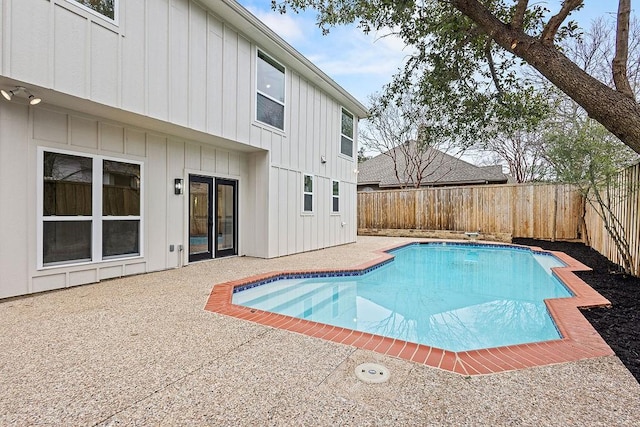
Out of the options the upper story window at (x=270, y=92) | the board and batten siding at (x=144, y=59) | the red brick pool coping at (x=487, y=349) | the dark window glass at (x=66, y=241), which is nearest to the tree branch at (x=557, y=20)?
the red brick pool coping at (x=487, y=349)

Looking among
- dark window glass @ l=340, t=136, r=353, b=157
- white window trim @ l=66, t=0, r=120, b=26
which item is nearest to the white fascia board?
dark window glass @ l=340, t=136, r=353, b=157

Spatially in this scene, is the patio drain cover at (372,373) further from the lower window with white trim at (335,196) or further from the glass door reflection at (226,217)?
the lower window with white trim at (335,196)

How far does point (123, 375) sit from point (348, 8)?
20.8ft

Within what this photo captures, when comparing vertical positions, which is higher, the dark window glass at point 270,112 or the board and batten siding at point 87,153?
the dark window glass at point 270,112

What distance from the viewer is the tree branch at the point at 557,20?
3.37 m

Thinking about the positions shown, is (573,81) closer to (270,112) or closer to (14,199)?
(270,112)

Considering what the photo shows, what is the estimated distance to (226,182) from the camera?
7980 millimetres

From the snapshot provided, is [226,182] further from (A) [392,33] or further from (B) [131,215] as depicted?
(A) [392,33]

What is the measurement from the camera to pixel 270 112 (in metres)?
8.12

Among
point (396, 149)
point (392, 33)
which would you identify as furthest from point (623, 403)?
point (396, 149)

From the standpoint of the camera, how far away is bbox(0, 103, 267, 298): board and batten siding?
4461 mm

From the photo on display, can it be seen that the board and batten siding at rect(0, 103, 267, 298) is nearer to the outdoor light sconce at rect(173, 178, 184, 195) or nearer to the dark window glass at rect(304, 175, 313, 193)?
the outdoor light sconce at rect(173, 178, 184, 195)

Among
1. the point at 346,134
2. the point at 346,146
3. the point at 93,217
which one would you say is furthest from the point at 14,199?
the point at 346,134

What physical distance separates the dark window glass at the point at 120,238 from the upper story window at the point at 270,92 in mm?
3719
